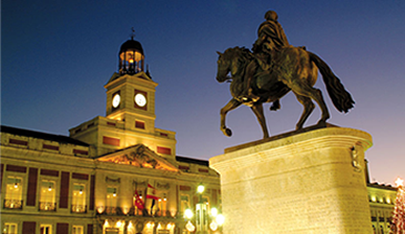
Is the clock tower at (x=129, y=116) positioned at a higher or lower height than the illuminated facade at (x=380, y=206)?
higher

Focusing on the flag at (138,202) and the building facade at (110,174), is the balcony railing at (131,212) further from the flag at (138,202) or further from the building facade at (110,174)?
the flag at (138,202)

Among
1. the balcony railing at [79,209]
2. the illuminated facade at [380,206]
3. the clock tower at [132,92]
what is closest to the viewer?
the balcony railing at [79,209]

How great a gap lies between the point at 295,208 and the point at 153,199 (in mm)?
31634

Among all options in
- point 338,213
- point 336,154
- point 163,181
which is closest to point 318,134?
point 336,154

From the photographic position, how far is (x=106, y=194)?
112 ft

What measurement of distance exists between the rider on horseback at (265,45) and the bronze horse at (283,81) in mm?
49

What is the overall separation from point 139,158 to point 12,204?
11.0 metres

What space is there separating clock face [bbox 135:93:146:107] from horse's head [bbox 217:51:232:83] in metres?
33.9

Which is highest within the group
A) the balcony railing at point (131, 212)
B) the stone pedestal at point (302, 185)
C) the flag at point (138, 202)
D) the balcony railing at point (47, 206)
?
the flag at point (138, 202)

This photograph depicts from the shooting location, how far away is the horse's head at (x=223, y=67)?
20.3ft

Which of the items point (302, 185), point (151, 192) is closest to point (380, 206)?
point (151, 192)

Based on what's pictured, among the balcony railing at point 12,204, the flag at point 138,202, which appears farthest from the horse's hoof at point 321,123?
the flag at point 138,202

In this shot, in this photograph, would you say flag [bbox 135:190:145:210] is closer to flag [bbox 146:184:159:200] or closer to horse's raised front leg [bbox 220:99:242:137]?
flag [bbox 146:184:159:200]

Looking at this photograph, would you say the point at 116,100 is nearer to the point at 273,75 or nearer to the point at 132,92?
the point at 132,92
